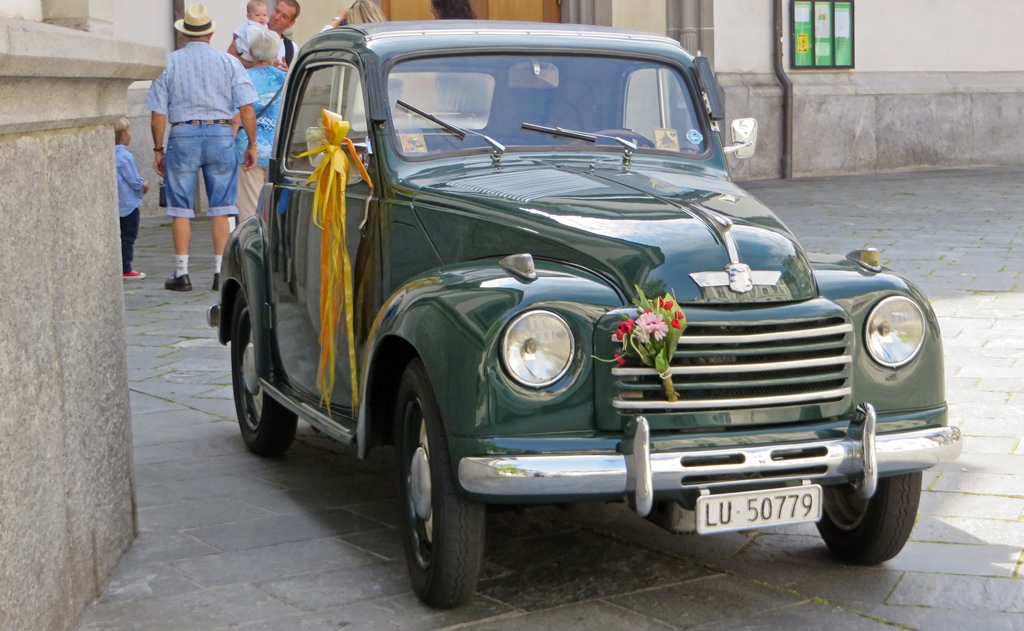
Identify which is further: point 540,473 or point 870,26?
point 870,26

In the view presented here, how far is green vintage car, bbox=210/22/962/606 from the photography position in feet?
12.5

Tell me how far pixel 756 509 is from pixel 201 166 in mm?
7134

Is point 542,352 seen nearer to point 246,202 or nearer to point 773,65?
point 246,202

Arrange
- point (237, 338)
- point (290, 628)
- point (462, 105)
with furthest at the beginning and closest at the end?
point (237, 338), point (462, 105), point (290, 628)

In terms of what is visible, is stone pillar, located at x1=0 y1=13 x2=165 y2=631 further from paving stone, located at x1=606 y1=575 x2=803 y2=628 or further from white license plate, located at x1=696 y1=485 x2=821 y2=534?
white license plate, located at x1=696 y1=485 x2=821 y2=534

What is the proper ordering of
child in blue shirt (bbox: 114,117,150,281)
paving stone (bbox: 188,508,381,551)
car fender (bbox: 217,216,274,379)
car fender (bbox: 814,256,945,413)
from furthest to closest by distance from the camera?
1. child in blue shirt (bbox: 114,117,150,281)
2. car fender (bbox: 217,216,274,379)
3. paving stone (bbox: 188,508,381,551)
4. car fender (bbox: 814,256,945,413)

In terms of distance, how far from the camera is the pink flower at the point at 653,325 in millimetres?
3732

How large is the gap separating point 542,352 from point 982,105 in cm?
1810

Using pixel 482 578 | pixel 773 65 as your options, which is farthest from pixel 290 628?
pixel 773 65

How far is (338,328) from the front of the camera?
5.16 meters

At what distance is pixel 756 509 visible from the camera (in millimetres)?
3867

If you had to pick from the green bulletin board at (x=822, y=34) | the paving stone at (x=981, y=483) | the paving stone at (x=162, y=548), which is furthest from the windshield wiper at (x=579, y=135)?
the green bulletin board at (x=822, y=34)

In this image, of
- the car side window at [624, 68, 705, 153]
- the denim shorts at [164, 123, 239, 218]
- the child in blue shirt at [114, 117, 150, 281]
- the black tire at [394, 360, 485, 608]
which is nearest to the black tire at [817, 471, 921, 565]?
the black tire at [394, 360, 485, 608]

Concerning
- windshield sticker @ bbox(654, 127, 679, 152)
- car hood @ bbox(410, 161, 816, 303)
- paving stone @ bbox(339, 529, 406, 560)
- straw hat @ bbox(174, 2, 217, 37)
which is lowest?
paving stone @ bbox(339, 529, 406, 560)
